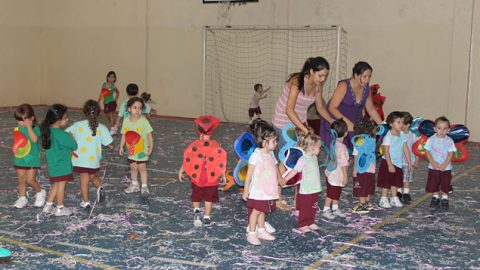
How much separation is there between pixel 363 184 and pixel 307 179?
1150 millimetres

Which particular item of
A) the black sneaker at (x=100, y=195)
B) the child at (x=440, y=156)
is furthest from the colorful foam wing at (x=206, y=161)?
the child at (x=440, y=156)

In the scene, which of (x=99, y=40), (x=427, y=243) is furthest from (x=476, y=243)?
(x=99, y=40)

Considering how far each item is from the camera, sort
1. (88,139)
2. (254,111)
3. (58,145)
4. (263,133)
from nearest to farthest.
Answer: (263,133), (58,145), (88,139), (254,111)

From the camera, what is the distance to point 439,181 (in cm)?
676

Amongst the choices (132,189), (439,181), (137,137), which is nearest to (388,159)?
(439,181)

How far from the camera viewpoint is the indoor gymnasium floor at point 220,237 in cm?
494

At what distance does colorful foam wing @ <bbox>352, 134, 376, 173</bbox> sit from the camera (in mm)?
6488

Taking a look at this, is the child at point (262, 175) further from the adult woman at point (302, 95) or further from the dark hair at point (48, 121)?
the dark hair at point (48, 121)

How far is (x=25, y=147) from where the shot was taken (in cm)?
623

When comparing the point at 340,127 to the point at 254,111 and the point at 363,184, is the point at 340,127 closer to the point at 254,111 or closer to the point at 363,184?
the point at 363,184

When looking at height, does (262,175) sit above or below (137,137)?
below

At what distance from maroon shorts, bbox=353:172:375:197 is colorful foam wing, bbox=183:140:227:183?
1.72 metres

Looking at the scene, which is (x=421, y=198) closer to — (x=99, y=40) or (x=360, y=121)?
(x=360, y=121)

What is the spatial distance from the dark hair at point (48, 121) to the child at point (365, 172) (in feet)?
10.2
